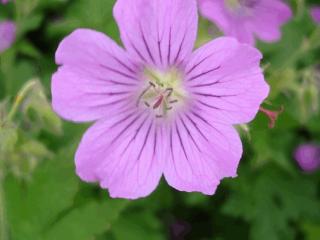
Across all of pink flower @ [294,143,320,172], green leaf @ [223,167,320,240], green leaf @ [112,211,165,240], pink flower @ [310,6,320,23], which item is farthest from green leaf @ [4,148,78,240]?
pink flower @ [310,6,320,23]

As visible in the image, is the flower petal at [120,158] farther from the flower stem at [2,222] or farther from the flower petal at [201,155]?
the flower stem at [2,222]

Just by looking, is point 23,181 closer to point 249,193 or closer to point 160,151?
point 160,151

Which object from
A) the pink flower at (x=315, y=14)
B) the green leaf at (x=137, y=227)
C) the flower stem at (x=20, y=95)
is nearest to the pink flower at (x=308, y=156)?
the pink flower at (x=315, y=14)

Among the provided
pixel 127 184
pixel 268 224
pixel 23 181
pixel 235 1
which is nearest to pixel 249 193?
pixel 268 224

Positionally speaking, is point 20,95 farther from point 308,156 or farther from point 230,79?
point 308,156

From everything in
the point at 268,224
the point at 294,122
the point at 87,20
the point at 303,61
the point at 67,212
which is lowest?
the point at 268,224
